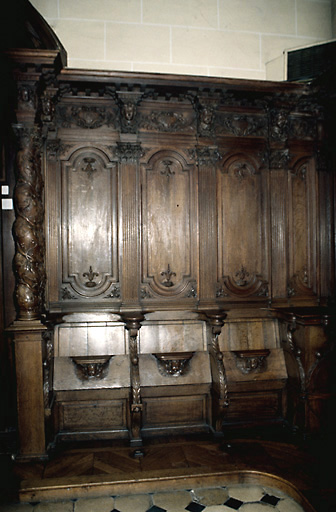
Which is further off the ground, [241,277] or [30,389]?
[241,277]

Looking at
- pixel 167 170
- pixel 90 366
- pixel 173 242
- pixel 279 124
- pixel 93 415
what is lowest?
pixel 93 415

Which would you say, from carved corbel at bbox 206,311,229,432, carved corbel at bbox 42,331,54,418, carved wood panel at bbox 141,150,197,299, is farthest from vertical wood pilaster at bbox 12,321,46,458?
carved corbel at bbox 206,311,229,432

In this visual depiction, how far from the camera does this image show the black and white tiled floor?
2637 mm

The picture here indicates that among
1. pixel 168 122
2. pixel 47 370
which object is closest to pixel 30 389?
pixel 47 370

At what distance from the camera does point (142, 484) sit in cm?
282

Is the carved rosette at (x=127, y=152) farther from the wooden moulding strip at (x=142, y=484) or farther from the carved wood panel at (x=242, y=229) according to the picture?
the wooden moulding strip at (x=142, y=484)

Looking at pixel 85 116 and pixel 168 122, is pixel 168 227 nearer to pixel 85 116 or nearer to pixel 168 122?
pixel 168 122

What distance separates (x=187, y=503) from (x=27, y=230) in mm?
2332

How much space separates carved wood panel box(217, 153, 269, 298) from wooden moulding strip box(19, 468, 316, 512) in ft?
5.31

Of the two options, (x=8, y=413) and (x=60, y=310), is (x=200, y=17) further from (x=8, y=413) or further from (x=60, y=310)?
(x=8, y=413)

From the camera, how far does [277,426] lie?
12.1ft

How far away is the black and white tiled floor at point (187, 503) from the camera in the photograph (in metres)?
2.64

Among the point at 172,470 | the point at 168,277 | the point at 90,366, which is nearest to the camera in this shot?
the point at 172,470

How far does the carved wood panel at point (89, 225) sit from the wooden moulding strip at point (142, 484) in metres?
1.55
